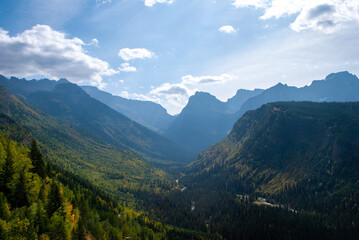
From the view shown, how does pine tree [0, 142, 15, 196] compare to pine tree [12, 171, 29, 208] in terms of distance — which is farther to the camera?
pine tree [0, 142, 15, 196]

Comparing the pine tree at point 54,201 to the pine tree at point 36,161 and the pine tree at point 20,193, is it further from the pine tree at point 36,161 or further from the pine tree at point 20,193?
the pine tree at point 36,161

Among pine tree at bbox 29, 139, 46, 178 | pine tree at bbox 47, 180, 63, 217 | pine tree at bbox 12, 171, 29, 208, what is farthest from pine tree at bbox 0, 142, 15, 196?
pine tree at bbox 29, 139, 46, 178

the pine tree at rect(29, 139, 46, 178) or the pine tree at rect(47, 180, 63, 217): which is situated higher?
the pine tree at rect(29, 139, 46, 178)

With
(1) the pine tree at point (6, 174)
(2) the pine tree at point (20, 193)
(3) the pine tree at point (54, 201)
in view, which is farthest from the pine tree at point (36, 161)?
(2) the pine tree at point (20, 193)

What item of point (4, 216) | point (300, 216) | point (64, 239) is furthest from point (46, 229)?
point (300, 216)

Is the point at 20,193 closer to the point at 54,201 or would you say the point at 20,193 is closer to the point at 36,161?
the point at 54,201

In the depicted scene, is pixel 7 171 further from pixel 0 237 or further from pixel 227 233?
pixel 227 233

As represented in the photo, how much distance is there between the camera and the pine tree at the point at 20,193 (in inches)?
2286

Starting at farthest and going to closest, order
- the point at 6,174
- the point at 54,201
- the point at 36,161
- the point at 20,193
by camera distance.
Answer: the point at 36,161 < the point at 54,201 < the point at 6,174 < the point at 20,193

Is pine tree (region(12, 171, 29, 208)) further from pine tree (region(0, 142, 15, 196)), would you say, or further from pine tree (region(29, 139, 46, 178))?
pine tree (region(29, 139, 46, 178))

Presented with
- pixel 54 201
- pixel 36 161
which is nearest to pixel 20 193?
pixel 54 201

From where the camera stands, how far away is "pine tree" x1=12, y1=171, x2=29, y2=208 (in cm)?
5806

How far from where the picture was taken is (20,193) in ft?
192

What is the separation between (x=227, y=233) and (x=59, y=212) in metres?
155
